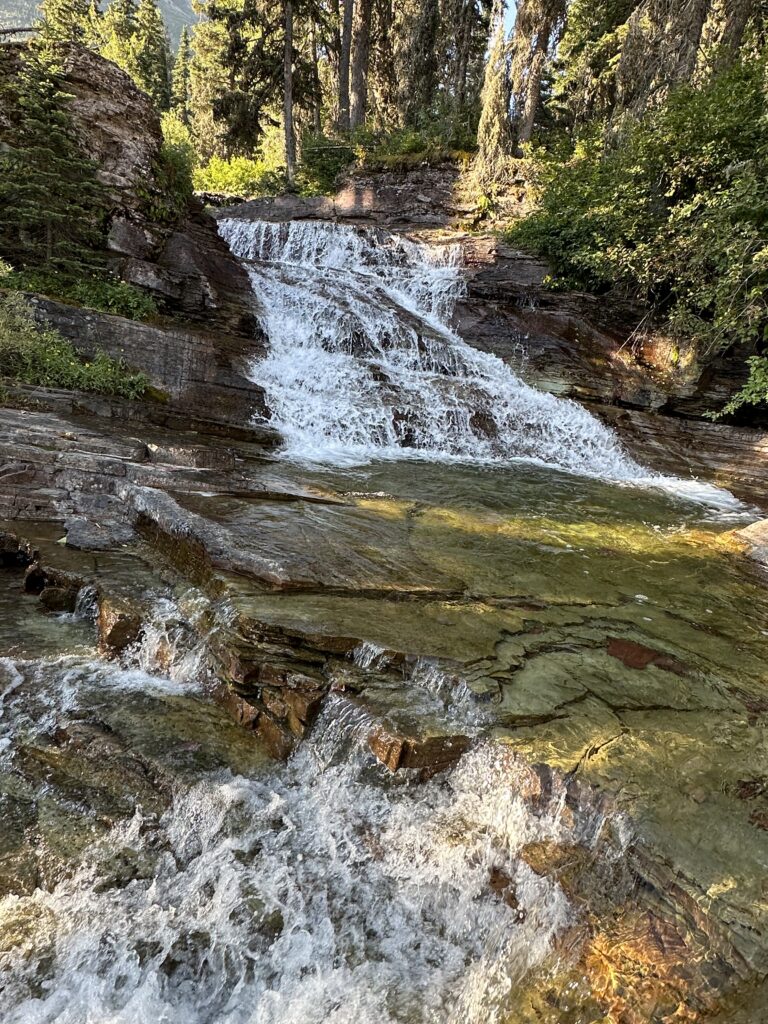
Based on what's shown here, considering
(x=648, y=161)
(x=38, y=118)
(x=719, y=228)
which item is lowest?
(x=719, y=228)

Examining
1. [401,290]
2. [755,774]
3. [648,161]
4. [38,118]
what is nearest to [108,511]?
[755,774]

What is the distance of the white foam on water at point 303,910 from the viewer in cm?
263

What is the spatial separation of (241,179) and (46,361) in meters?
18.7

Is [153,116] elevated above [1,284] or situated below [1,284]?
above

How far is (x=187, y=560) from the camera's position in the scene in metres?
5.46

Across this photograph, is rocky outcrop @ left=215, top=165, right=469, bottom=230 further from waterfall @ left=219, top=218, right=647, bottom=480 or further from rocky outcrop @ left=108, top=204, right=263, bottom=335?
rocky outcrop @ left=108, top=204, right=263, bottom=335

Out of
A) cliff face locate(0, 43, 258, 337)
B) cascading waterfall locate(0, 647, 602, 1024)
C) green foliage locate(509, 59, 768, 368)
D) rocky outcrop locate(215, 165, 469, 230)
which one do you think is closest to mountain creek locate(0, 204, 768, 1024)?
cascading waterfall locate(0, 647, 602, 1024)

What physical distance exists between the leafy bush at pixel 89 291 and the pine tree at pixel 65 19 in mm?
4343

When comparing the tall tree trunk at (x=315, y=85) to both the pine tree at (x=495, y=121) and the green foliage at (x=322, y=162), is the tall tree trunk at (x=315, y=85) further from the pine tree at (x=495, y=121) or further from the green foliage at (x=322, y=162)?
the pine tree at (x=495, y=121)

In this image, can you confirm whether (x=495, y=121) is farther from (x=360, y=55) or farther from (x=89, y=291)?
(x=89, y=291)

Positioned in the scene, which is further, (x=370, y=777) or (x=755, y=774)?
(x=370, y=777)

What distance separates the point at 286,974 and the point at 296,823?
2.42ft

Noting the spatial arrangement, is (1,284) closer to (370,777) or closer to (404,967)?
(370,777)

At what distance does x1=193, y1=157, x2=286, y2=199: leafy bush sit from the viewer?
23.6 metres
